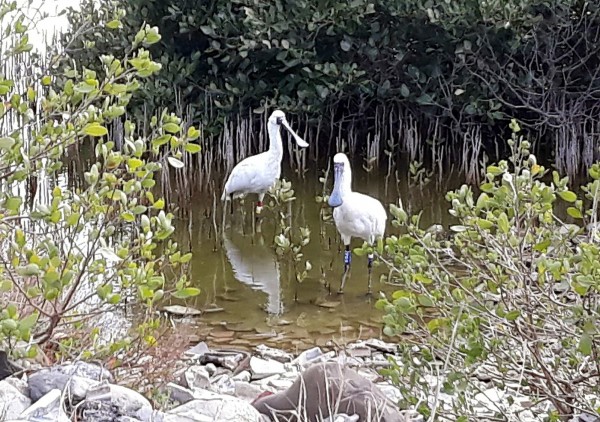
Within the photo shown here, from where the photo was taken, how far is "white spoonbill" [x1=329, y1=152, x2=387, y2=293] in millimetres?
6562

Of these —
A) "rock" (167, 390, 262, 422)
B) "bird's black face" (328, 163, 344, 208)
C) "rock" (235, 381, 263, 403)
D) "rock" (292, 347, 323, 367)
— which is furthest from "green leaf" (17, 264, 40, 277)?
"bird's black face" (328, 163, 344, 208)

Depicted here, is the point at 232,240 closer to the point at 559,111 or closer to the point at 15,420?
the point at 559,111

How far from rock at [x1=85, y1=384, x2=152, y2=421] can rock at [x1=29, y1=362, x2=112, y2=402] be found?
47mm

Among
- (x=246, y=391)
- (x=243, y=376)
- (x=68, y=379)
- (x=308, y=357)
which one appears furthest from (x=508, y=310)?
(x=308, y=357)

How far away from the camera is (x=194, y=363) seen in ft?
16.0

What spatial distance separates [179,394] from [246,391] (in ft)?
2.67

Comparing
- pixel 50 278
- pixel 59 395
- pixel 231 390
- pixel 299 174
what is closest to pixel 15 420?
pixel 59 395

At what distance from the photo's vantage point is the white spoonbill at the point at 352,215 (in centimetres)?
656

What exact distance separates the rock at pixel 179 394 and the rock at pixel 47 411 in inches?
41.9

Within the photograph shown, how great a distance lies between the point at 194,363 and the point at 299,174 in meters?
5.61

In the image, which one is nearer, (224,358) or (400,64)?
(224,358)

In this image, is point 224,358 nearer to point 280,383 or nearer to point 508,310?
point 280,383

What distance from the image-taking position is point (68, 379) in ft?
8.32

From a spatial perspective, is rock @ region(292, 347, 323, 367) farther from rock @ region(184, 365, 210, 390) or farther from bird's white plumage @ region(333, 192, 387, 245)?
bird's white plumage @ region(333, 192, 387, 245)
